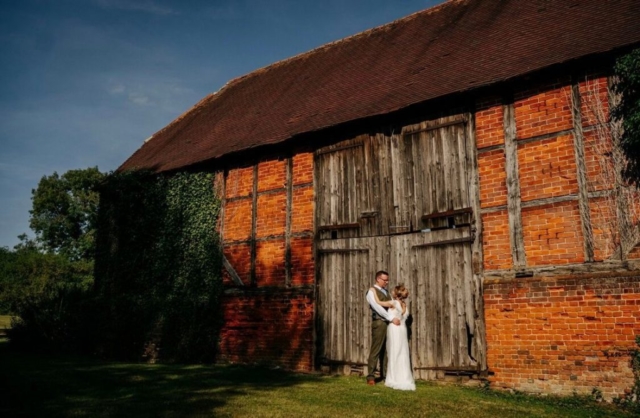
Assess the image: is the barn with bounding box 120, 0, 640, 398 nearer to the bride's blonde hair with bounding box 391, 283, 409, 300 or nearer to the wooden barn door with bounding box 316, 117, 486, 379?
the wooden barn door with bounding box 316, 117, 486, 379

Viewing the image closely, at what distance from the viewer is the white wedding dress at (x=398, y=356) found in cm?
766

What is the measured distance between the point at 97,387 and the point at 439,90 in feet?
24.1

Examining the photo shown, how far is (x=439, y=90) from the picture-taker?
8.91 meters

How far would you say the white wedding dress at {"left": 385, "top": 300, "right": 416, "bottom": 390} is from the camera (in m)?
7.66

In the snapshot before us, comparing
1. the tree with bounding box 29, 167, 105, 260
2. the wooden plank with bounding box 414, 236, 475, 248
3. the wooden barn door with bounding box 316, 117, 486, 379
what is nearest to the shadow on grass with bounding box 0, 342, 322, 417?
the wooden barn door with bounding box 316, 117, 486, 379

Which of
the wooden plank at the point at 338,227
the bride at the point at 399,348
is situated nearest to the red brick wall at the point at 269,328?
the wooden plank at the point at 338,227

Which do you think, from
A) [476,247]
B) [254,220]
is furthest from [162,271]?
[476,247]

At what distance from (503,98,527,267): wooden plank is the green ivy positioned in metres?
6.62

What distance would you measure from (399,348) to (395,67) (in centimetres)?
647

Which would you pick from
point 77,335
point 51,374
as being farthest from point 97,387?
point 77,335

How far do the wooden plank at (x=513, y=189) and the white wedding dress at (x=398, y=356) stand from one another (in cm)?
202

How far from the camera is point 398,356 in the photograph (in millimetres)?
7836

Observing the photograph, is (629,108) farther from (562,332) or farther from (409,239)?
(409,239)

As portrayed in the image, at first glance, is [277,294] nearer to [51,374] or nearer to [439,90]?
[51,374]
